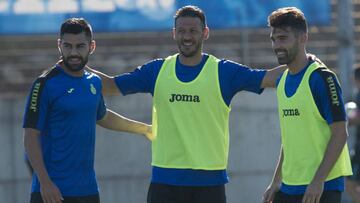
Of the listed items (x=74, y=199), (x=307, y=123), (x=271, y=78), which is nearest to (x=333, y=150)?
(x=307, y=123)

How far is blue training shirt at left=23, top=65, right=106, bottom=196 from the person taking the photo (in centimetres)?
622

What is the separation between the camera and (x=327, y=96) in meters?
5.98

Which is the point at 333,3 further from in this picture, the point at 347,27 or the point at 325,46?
the point at 347,27

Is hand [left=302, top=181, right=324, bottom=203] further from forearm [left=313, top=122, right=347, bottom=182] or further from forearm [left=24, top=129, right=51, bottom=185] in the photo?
forearm [left=24, top=129, right=51, bottom=185]

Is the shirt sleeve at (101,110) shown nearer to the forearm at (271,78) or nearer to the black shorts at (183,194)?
the black shorts at (183,194)

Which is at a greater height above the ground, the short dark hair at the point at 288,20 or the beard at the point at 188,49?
the short dark hair at the point at 288,20

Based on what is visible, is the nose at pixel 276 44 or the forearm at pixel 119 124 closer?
the nose at pixel 276 44

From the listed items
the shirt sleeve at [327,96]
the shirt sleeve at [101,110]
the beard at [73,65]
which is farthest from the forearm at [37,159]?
the shirt sleeve at [327,96]

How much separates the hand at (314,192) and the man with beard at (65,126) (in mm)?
1414

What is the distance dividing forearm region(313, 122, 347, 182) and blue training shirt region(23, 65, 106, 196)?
1.49m

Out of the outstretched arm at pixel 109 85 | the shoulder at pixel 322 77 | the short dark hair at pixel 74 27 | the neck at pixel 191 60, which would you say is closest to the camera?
the shoulder at pixel 322 77

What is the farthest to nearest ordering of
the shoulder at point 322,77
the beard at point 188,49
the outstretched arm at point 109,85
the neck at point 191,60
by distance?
the outstretched arm at point 109,85
the neck at point 191,60
the beard at point 188,49
the shoulder at point 322,77

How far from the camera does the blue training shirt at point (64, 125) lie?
245 inches

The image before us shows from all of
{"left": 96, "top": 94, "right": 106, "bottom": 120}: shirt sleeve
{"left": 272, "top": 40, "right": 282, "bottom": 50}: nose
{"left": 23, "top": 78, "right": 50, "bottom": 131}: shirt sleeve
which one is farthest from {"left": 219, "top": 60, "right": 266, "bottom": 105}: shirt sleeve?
{"left": 23, "top": 78, "right": 50, "bottom": 131}: shirt sleeve
